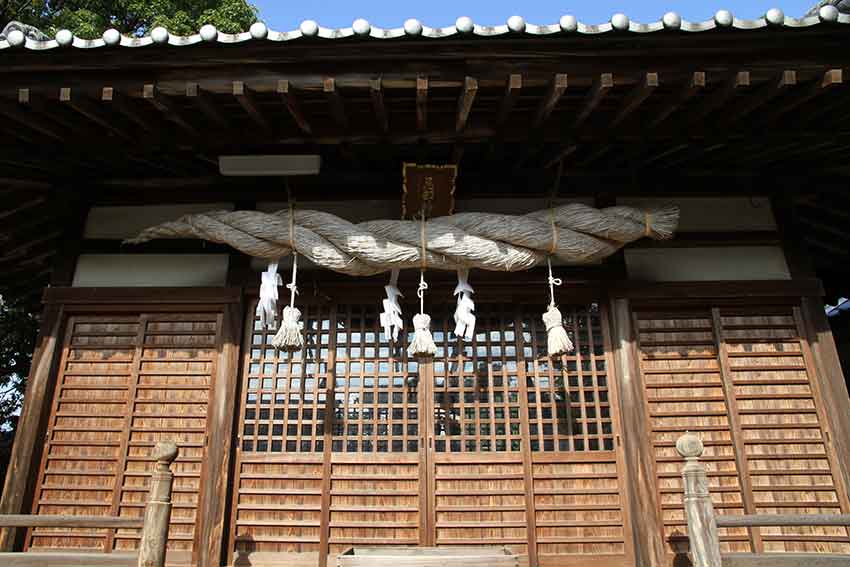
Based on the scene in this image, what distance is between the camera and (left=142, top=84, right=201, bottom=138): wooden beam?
3.98 m

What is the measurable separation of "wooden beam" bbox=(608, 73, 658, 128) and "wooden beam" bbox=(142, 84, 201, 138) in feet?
10.7

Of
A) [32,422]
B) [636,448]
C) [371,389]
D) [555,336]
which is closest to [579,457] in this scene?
[636,448]

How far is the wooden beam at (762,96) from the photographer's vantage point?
12.8 feet

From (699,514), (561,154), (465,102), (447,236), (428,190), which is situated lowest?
(699,514)

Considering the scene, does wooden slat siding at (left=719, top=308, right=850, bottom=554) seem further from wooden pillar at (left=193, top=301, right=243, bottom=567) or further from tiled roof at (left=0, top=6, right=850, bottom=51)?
wooden pillar at (left=193, top=301, right=243, bottom=567)

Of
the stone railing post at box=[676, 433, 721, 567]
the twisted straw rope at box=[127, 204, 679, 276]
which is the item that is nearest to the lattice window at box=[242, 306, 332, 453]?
the twisted straw rope at box=[127, 204, 679, 276]

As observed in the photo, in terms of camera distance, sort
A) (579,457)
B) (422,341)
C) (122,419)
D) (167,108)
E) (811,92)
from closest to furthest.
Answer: (811,92), (167,108), (422,341), (579,457), (122,419)

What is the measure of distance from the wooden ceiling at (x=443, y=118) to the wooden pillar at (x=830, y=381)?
1237 millimetres

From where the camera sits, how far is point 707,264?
17.4 feet

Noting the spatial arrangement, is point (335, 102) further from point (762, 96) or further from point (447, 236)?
point (762, 96)

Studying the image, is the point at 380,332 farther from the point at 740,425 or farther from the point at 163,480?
the point at 740,425

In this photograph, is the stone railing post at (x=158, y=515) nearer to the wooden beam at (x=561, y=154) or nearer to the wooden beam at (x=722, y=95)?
the wooden beam at (x=561, y=154)

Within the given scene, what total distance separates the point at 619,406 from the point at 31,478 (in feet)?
16.1

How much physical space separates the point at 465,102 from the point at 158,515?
3325mm
